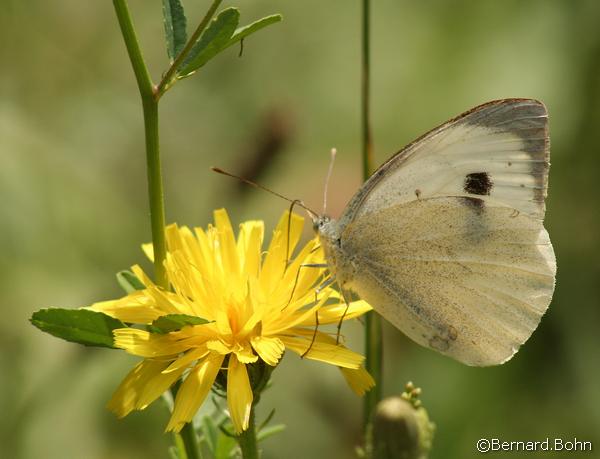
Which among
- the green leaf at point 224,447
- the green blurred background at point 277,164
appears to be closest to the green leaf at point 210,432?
the green leaf at point 224,447

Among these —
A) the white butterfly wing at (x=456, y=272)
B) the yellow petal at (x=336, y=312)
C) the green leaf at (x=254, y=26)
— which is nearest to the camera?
the green leaf at (x=254, y=26)

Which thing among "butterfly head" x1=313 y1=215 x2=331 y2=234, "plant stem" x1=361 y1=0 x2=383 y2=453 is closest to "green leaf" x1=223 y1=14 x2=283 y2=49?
"butterfly head" x1=313 y1=215 x2=331 y2=234

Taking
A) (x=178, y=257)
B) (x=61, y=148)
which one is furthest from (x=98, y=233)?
(x=178, y=257)

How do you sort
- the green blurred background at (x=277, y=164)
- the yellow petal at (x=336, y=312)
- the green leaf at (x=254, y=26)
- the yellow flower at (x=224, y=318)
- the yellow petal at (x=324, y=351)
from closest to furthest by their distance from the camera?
the green leaf at (x=254, y=26) < the yellow flower at (x=224, y=318) < the yellow petal at (x=324, y=351) < the yellow petal at (x=336, y=312) < the green blurred background at (x=277, y=164)

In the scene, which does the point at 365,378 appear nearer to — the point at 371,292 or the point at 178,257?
the point at 371,292

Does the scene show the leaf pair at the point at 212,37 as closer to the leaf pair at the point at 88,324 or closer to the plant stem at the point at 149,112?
the plant stem at the point at 149,112

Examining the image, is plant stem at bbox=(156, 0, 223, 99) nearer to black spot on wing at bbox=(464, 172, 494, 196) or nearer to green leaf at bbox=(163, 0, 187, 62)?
green leaf at bbox=(163, 0, 187, 62)

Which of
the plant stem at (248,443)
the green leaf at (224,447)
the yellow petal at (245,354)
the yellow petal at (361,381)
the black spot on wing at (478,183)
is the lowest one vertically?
the green leaf at (224,447)
